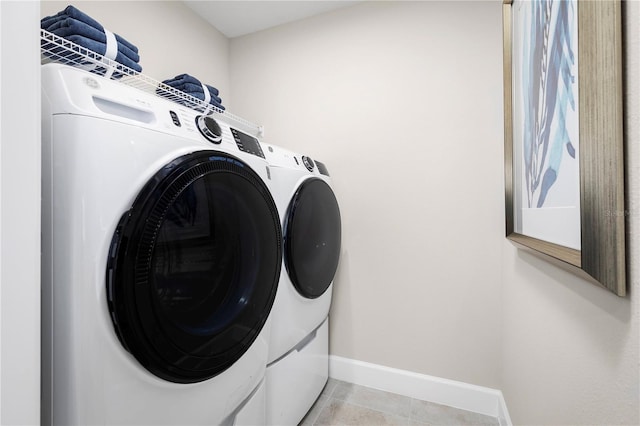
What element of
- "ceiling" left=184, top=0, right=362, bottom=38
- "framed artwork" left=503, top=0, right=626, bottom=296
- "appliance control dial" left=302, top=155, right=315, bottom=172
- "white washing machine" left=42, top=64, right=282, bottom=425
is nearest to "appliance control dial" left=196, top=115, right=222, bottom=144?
"white washing machine" left=42, top=64, right=282, bottom=425

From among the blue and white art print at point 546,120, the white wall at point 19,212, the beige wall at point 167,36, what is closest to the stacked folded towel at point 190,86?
the beige wall at point 167,36

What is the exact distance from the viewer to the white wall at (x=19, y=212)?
0.37 metres

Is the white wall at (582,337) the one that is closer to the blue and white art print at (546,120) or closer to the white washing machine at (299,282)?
the blue and white art print at (546,120)

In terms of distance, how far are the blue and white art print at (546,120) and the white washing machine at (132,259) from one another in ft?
2.54

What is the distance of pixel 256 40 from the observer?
1946 millimetres

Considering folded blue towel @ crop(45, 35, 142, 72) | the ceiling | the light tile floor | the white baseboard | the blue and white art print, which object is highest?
the ceiling

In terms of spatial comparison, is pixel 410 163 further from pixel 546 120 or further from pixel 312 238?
pixel 546 120

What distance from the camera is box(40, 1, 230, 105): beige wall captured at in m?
1.28

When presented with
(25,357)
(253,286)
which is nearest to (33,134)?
(25,357)

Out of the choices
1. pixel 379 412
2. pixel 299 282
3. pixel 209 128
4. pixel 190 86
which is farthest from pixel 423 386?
pixel 190 86

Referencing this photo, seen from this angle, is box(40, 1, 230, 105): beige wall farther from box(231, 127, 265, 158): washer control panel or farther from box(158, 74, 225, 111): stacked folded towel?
box(231, 127, 265, 158): washer control panel

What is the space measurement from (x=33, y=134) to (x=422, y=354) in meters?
1.76

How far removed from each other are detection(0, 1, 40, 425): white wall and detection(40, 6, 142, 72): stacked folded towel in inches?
24.6

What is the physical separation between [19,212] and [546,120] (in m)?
1.05
